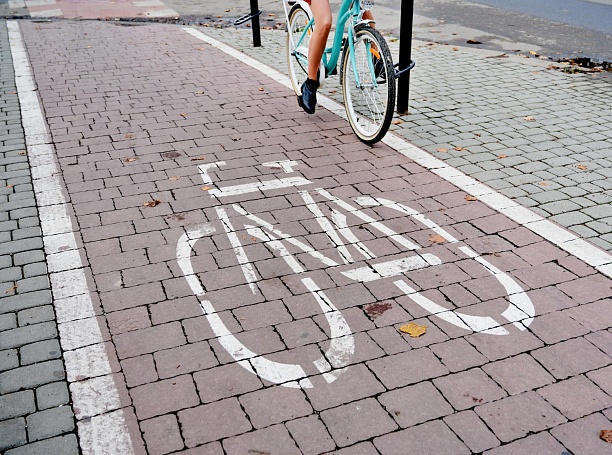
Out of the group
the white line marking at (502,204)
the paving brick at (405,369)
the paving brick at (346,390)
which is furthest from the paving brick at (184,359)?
the white line marking at (502,204)

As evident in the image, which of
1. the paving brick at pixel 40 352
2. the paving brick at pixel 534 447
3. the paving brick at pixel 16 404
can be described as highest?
the paving brick at pixel 40 352

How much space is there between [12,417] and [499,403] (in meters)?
2.25

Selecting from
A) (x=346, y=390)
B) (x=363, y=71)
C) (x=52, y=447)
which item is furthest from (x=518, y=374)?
(x=363, y=71)

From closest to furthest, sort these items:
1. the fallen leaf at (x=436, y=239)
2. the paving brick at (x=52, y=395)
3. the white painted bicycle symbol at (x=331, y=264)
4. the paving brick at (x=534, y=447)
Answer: the paving brick at (x=534, y=447) < the paving brick at (x=52, y=395) < the white painted bicycle symbol at (x=331, y=264) < the fallen leaf at (x=436, y=239)

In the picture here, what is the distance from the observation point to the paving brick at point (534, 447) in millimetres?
2859

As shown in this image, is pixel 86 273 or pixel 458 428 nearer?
pixel 458 428

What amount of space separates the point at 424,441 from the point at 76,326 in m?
1.99

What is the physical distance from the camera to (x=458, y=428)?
3.00 meters

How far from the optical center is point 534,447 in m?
2.89

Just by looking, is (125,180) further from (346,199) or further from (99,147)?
(346,199)

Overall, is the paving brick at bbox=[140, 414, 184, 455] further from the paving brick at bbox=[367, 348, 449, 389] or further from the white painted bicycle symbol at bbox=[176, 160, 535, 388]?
the paving brick at bbox=[367, 348, 449, 389]

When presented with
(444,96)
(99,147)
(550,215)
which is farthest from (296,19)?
(550,215)

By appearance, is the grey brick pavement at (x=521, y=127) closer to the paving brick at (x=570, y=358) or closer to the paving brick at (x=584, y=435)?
the paving brick at (x=570, y=358)

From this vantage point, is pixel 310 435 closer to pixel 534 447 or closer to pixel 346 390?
pixel 346 390
